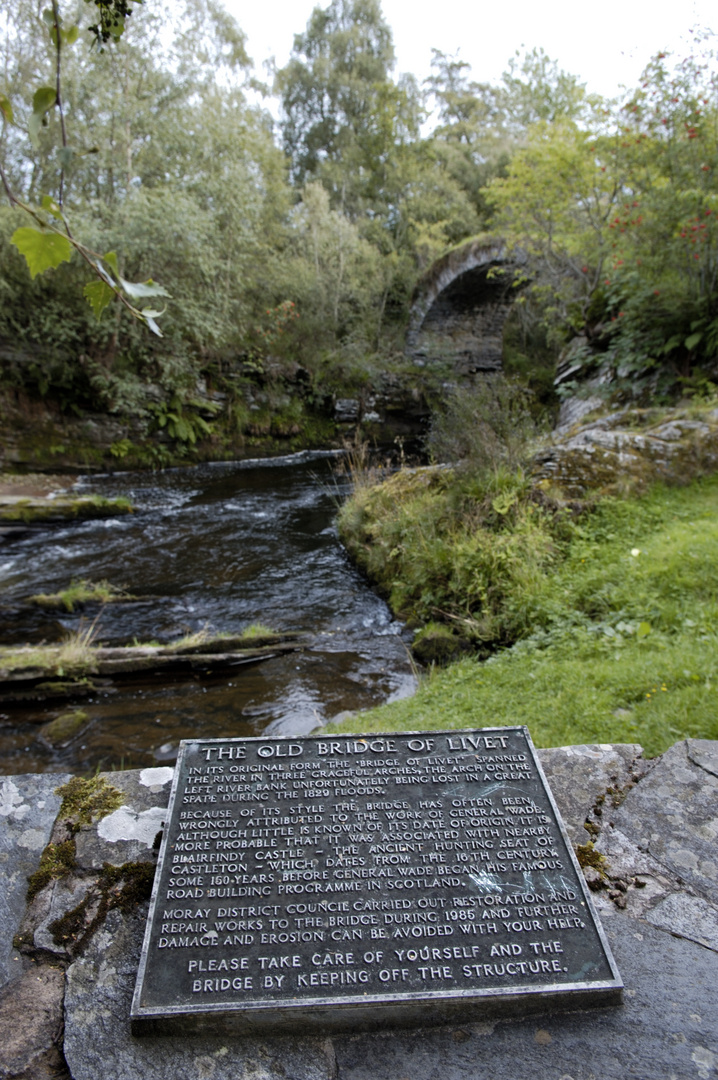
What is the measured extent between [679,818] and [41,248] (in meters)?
2.65

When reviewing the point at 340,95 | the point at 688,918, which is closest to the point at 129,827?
the point at 688,918

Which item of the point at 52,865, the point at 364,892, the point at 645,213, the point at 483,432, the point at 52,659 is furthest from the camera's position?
the point at 645,213

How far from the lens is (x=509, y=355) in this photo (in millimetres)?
23828

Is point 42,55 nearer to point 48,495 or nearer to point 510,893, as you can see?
point 48,495

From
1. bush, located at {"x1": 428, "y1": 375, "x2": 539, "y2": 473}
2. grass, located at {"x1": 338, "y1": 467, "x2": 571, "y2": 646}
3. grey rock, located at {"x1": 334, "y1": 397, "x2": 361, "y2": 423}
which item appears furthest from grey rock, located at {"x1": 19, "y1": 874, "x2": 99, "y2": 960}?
grey rock, located at {"x1": 334, "y1": 397, "x2": 361, "y2": 423}

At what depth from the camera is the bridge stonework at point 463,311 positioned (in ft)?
56.9

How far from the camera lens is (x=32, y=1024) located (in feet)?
5.59

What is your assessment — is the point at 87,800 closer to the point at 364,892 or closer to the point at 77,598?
the point at 364,892

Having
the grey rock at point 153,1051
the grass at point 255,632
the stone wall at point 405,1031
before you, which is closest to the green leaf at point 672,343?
the grass at point 255,632

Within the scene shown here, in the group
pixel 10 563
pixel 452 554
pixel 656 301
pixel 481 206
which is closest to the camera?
pixel 452 554

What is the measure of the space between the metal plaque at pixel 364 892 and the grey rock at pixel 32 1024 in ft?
0.84

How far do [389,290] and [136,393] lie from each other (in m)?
12.5

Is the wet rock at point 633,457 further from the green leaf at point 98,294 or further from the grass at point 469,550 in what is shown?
the green leaf at point 98,294

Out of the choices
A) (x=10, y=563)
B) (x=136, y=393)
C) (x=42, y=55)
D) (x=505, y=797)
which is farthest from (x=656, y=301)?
(x=42, y=55)
